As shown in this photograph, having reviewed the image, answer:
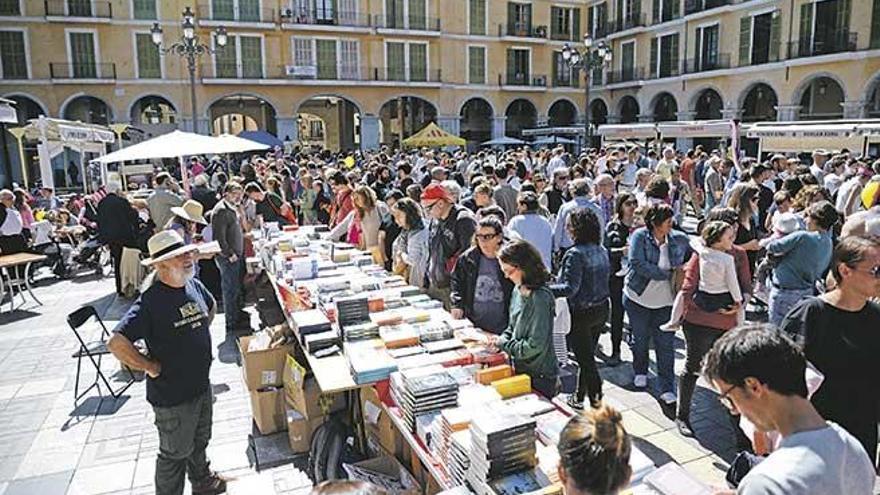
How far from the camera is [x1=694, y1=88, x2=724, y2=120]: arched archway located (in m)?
29.5

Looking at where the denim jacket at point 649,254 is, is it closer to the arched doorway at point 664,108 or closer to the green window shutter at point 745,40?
the green window shutter at point 745,40

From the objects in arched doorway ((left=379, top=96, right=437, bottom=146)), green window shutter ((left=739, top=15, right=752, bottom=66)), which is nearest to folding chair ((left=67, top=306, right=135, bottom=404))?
green window shutter ((left=739, top=15, right=752, bottom=66))

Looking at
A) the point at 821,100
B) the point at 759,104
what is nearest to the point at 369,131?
the point at 759,104

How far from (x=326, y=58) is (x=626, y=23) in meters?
16.1

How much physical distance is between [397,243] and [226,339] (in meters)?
2.70

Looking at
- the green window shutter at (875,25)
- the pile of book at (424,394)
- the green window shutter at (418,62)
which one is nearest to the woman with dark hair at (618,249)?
the pile of book at (424,394)

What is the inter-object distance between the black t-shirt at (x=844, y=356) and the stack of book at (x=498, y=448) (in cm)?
134

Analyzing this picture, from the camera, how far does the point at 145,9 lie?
86.3 feet

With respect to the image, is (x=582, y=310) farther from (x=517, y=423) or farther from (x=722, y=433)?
(x=517, y=423)

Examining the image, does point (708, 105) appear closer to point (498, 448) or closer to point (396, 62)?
point (396, 62)

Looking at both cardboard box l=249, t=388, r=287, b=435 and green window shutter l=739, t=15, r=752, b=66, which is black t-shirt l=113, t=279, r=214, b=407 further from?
green window shutter l=739, t=15, r=752, b=66

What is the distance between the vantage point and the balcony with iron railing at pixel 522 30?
32562 millimetres

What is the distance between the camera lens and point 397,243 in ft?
18.5

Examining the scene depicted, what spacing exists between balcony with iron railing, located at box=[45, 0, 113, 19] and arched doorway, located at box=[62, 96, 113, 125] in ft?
11.3
